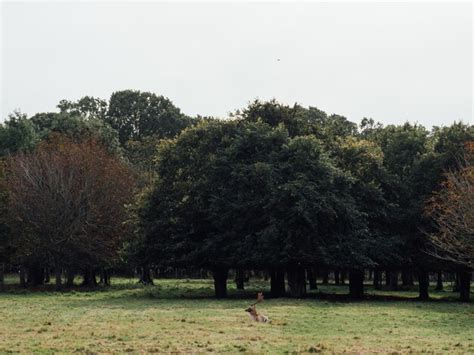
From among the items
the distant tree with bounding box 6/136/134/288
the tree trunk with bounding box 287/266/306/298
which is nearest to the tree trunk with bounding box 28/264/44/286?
the distant tree with bounding box 6/136/134/288

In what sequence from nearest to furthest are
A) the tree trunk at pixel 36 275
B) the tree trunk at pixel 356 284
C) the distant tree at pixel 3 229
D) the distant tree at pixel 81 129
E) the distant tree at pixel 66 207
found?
the tree trunk at pixel 356 284 → the distant tree at pixel 3 229 → the distant tree at pixel 66 207 → the tree trunk at pixel 36 275 → the distant tree at pixel 81 129

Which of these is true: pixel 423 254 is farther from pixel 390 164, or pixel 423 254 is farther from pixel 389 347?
pixel 389 347

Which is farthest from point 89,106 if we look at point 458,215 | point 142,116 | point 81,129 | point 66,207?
point 458,215

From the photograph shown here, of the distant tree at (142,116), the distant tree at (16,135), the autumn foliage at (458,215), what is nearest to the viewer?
the autumn foliage at (458,215)

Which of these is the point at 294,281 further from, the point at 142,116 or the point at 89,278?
the point at 142,116

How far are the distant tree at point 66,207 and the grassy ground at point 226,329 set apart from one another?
22.1 m

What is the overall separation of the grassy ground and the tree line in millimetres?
8972

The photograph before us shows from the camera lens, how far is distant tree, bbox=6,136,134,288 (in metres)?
61.0

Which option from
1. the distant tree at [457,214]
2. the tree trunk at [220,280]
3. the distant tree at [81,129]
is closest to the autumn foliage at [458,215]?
the distant tree at [457,214]

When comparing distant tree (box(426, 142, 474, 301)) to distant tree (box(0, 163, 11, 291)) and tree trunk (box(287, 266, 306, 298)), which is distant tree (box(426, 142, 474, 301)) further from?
distant tree (box(0, 163, 11, 291))

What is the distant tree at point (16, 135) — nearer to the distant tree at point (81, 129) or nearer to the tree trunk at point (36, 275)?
the distant tree at point (81, 129)

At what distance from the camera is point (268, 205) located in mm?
47094

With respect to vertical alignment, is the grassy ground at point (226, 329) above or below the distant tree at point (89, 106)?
below

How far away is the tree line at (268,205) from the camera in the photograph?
47125 mm
